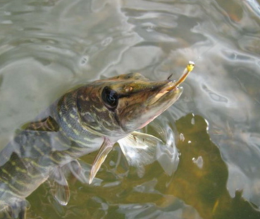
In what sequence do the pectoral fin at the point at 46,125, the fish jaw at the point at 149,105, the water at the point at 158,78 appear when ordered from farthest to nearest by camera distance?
the water at the point at 158,78 < the pectoral fin at the point at 46,125 < the fish jaw at the point at 149,105

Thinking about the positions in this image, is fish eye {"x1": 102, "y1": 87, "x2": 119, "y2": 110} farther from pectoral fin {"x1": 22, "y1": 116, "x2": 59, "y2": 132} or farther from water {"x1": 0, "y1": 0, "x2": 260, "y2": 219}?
water {"x1": 0, "y1": 0, "x2": 260, "y2": 219}

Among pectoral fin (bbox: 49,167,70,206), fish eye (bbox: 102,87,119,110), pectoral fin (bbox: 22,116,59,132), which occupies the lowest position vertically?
pectoral fin (bbox: 49,167,70,206)

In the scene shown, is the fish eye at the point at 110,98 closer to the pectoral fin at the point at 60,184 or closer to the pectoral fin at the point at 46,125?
the pectoral fin at the point at 46,125

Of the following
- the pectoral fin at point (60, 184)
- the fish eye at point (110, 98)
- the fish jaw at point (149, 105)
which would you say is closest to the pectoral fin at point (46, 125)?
the pectoral fin at point (60, 184)

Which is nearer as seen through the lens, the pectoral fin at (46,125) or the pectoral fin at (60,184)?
the pectoral fin at (46,125)

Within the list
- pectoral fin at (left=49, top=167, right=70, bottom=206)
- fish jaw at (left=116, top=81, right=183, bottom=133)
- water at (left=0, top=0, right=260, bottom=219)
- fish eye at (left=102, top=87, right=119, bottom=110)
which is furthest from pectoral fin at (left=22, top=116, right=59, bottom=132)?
fish jaw at (left=116, top=81, right=183, bottom=133)

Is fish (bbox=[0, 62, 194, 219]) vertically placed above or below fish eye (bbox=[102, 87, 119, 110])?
below

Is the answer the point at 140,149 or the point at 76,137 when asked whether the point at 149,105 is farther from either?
the point at 140,149
